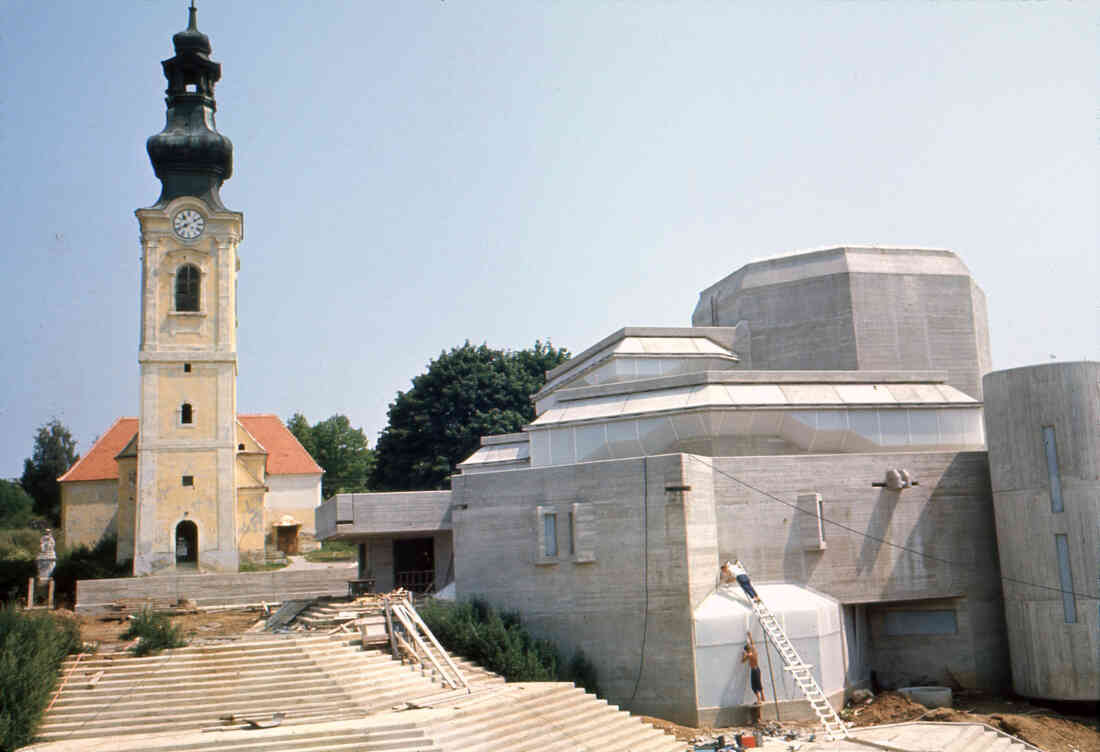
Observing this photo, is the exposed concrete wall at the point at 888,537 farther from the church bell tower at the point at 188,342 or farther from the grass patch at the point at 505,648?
the church bell tower at the point at 188,342

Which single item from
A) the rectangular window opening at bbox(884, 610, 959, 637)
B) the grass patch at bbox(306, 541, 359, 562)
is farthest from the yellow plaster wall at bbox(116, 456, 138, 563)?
the rectangular window opening at bbox(884, 610, 959, 637)

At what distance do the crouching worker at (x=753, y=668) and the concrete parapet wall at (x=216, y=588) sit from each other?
1835 cm

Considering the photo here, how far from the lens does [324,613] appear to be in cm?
2520

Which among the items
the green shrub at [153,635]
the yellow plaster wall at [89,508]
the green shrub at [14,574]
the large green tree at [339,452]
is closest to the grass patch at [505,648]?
the green shrub at [153,635]

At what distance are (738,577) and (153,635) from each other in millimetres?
13360

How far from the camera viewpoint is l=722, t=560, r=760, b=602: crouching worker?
23.0 m

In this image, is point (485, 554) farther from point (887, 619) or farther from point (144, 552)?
point (144, 552)

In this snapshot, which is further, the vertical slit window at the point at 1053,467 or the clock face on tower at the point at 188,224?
the clock face on tower at the point at 188,224

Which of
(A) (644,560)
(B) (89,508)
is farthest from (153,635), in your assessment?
(B) (89,508)

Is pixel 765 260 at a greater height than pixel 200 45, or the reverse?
pixel 200 45

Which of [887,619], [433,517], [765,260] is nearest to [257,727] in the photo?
[433,517]

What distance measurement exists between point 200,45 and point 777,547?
36721mm

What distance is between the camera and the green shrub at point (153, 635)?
20.4 metres

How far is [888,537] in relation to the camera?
Answer: 25.5 m
